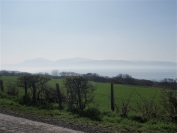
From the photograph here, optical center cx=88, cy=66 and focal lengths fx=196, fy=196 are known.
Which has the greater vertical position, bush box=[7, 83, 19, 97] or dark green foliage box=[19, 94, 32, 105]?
bush box=[7, 83, 19, 97]

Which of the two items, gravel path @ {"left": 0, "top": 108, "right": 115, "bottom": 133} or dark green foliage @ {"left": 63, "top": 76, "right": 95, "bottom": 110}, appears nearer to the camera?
gravel path @ {"left": 0, "top": 108, "right": 115, "bottom": 133}

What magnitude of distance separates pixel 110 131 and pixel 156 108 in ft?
12.7

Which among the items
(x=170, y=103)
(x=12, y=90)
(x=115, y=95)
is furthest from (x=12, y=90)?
Answer: (x=115, y=95)

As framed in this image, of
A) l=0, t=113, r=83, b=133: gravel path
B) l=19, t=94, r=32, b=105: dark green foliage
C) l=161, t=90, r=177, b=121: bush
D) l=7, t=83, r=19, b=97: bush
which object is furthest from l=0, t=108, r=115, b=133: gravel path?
l=7, t=83, r=19, b=97: bush

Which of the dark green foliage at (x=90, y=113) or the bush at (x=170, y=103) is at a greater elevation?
the bush at (x=170, y=103)

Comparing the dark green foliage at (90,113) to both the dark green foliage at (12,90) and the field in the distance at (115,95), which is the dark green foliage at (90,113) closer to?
the field in the distance at (115,95)

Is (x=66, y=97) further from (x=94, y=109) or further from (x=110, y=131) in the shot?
(x=110, y=131)

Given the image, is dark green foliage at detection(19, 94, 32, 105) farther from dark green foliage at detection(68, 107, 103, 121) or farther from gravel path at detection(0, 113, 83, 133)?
gravel path at detection(0, 113, 83, 133)

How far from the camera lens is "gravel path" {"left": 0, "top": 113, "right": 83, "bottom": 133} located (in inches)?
300

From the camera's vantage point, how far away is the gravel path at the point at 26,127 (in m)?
7.61

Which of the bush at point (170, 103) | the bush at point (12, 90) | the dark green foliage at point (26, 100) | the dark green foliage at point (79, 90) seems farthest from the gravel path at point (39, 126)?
A: the bush at point (12, 90)

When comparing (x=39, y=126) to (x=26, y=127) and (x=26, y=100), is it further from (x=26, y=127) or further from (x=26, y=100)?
(x=26, y=100)

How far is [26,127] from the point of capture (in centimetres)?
809

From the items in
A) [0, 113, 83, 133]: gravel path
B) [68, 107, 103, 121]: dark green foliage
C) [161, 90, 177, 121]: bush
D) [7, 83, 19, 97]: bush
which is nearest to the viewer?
[0, 113, 83, 133]: gravel path
